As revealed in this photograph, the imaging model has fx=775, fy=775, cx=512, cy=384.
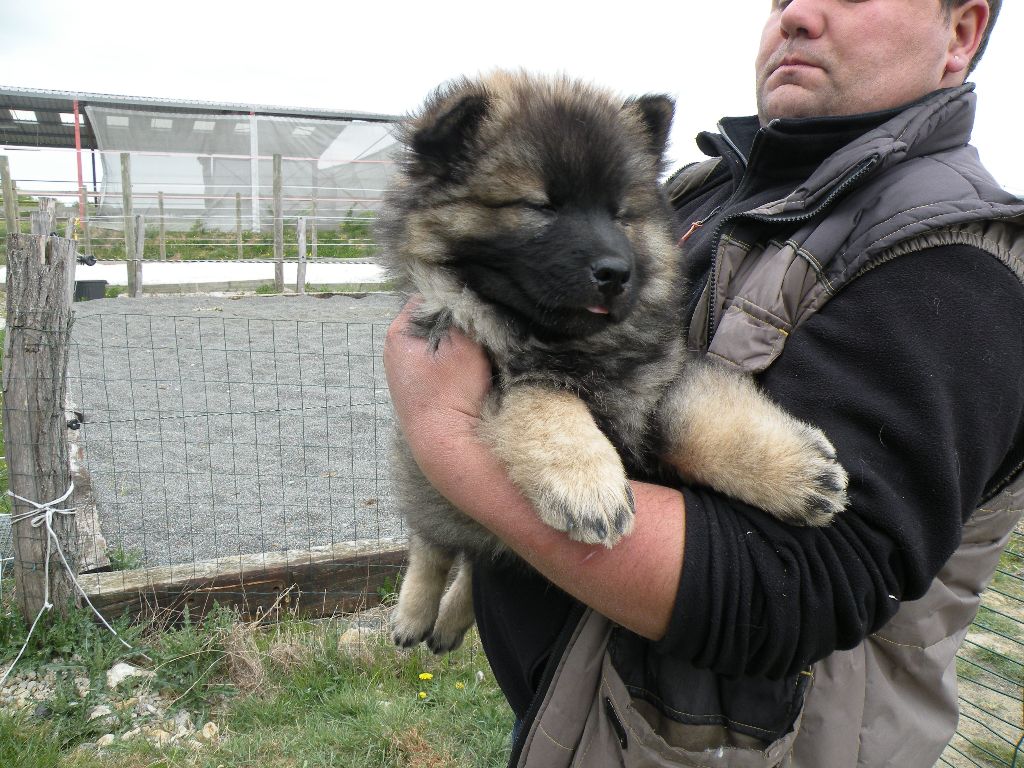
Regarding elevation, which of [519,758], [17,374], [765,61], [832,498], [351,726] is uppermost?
[765,61]

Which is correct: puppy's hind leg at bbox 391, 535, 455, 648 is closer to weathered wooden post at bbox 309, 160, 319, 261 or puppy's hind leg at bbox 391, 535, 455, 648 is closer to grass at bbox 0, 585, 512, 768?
grass at bbox 0, 585, 512, 768

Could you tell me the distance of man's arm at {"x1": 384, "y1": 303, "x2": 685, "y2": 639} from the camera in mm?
1336

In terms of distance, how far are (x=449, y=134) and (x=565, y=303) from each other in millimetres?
524

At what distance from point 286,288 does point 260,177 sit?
18.4 feet

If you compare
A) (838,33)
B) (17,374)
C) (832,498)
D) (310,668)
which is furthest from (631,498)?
(17,374)

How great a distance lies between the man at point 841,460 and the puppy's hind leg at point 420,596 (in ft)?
2.27

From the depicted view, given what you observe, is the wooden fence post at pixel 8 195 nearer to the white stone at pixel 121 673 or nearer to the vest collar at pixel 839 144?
the white stone at pixel 121 673

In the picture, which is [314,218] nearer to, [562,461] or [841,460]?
[562,461]

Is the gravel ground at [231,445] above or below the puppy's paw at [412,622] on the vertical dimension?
below

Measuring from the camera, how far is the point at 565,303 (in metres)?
1.74

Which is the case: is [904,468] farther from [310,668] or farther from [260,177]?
[260,177]

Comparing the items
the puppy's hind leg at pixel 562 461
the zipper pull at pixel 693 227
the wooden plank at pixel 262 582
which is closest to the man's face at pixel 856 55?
the zipper pull at pixel 693 227

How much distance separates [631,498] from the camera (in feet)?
4.80

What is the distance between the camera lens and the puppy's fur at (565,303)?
1548 mm
